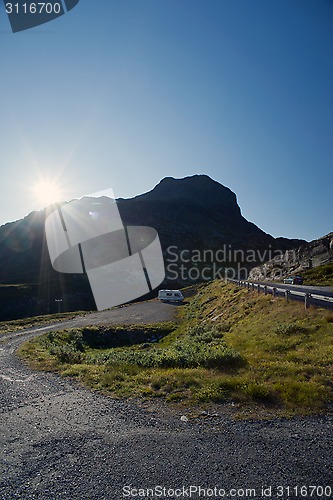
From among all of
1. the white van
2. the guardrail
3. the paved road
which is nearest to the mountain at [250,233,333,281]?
the white van

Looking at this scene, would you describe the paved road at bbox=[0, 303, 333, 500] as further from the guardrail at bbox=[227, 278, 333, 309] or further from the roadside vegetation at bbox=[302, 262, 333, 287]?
the roadside vegetation at bbox=[302, 262, 333, 287]

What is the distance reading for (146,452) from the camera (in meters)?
6.16

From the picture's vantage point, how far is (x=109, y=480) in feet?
17.2

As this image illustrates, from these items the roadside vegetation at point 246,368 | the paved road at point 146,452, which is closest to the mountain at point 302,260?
the roadside vegetation at point 246,368

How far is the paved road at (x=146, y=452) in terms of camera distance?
5.08 metres

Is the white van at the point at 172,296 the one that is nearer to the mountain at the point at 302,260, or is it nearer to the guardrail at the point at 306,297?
the mountain at the point at 302,260

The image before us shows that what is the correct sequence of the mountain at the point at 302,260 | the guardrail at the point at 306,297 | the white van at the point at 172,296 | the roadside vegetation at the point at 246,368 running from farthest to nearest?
the white van at the point at 172,296
the mountain at the point at 302,260
the guardrail at the point at 306,297
the roadside vegetation at the point at 246,368

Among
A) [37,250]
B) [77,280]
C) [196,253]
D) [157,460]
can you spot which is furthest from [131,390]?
[37,250]

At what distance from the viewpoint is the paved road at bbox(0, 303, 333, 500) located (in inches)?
200

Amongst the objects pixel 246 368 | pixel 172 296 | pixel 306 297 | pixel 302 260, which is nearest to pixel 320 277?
pixel 302 260

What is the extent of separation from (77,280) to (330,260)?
298 ft

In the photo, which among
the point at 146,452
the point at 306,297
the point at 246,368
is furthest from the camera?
the point at 306,297

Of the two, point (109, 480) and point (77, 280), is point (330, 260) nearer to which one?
point (109, 480)

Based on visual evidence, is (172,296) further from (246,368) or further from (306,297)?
(246,368)
